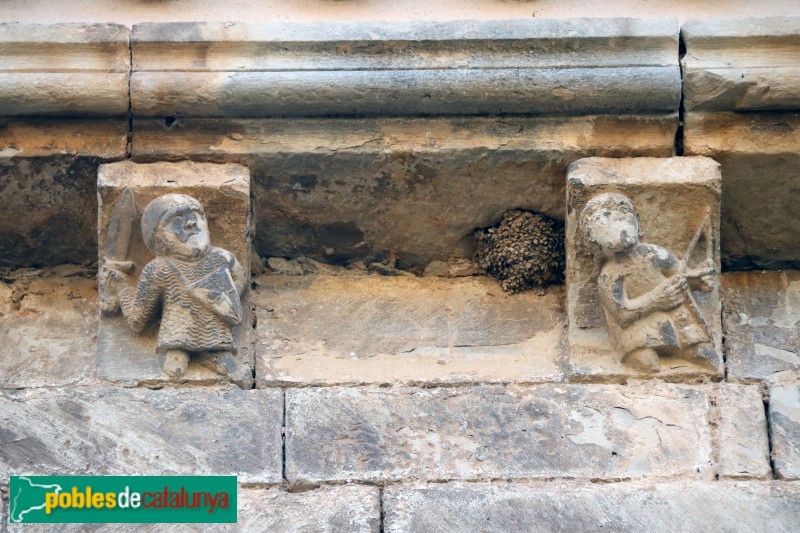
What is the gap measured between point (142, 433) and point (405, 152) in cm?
109

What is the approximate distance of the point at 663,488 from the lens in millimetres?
4430

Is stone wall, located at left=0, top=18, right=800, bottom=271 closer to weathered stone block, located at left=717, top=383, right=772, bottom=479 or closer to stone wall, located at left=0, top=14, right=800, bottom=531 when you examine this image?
stone wall, located at left=0, top=14, right=800, bottom=531

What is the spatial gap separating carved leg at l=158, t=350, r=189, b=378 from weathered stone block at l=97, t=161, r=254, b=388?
0.03m

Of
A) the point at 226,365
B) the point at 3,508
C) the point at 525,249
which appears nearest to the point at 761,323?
the point at 525,249

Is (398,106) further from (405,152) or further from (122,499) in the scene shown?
(122,499)

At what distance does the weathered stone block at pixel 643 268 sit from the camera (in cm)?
458

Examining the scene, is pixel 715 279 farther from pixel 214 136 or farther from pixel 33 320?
pixel 33 320

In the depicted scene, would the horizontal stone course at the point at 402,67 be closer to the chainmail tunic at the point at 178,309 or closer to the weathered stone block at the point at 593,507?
the chainmail tunic at the point at 178,309

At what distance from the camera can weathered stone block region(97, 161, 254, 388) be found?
4629mm

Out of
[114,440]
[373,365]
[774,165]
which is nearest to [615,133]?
[774,165]

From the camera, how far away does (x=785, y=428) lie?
4551 mm

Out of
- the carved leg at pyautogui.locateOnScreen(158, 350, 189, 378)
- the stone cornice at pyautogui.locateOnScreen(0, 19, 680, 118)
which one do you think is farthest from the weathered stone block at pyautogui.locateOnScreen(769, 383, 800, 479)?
the carved leg at pyautogui.locateOnScreen(158, 350, 189, 378)

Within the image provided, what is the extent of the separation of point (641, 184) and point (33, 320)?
183 cm

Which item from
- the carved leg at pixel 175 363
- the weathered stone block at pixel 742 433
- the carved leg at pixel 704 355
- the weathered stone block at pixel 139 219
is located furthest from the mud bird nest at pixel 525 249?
the carved leg at pixel 175 363
